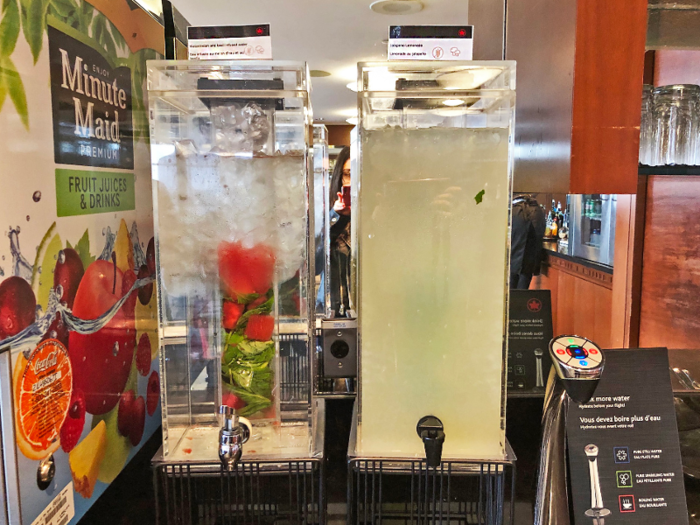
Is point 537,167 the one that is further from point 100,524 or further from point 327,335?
point 100,524

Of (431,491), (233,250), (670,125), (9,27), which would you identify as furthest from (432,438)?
(670,125)

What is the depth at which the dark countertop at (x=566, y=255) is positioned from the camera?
9.98 feet

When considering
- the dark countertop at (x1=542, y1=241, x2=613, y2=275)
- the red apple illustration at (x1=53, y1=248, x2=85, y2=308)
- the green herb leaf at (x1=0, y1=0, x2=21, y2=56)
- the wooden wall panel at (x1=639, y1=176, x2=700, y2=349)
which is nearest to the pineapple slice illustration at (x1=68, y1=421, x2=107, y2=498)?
the red apple illustration at (x1=53, y1=248, x2=85, y2=308)

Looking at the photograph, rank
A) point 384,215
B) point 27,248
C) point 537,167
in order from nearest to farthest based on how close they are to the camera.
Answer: point 27,248 < point 384,215 < point 537,167

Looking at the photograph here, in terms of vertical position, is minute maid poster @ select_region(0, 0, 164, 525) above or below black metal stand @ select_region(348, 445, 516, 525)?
above

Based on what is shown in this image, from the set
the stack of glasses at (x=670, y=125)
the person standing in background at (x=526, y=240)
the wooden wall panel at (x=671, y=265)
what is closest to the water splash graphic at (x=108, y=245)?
the stack of glasses at (x=670, y=125)

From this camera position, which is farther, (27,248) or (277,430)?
(277,430)

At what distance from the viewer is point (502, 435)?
31.2 inches

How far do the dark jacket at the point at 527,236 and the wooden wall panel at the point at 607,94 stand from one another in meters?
3.22

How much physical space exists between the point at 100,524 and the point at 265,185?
2.01 ft

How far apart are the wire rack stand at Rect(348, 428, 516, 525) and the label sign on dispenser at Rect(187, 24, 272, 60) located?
0.65 m

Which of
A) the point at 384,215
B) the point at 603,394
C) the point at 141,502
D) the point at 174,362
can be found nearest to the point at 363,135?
the point at 384,215

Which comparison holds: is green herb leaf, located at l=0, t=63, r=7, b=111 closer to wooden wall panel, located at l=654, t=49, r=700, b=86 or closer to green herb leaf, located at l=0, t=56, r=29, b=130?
green herb leaf, located at l=0, t=56, r=29, b=130

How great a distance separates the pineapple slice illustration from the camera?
79 centimetres
